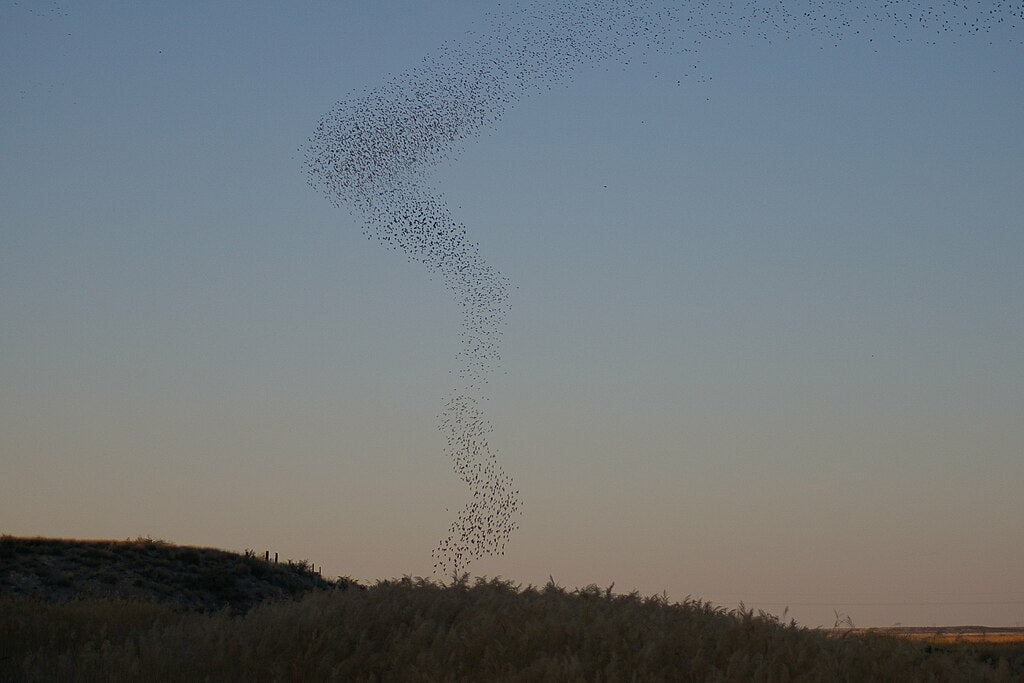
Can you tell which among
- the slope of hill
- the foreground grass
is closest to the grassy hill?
the foreground grass

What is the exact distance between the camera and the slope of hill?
36.7 m

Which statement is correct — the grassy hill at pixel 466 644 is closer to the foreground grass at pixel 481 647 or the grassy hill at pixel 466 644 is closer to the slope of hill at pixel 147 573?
the foreground grass at pixel 481 647

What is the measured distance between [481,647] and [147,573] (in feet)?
92.8

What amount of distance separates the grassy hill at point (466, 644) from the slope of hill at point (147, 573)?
51.6 feet

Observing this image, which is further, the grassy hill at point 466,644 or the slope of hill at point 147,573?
the slope of hill at point 147,573

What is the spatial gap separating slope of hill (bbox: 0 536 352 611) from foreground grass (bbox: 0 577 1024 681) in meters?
17.7

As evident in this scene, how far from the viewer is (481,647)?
15344mm

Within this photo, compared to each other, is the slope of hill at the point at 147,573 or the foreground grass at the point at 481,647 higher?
the slope of hill at the point at 147,573

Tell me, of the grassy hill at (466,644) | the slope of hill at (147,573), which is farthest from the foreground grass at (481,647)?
the slope of hill at (147,573)

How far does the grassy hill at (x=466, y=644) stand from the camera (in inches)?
566

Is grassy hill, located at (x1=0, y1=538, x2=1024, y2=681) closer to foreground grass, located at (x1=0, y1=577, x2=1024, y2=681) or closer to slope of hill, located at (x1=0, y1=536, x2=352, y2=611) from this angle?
foreground grass, located at (x1=0, y1=577, x2=1024, y2=681)

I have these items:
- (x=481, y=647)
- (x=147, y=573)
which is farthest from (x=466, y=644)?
(x=147, y=573)

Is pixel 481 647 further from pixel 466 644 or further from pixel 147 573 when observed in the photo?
pixel 147 573

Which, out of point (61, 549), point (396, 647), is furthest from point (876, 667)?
point (61, 549)
